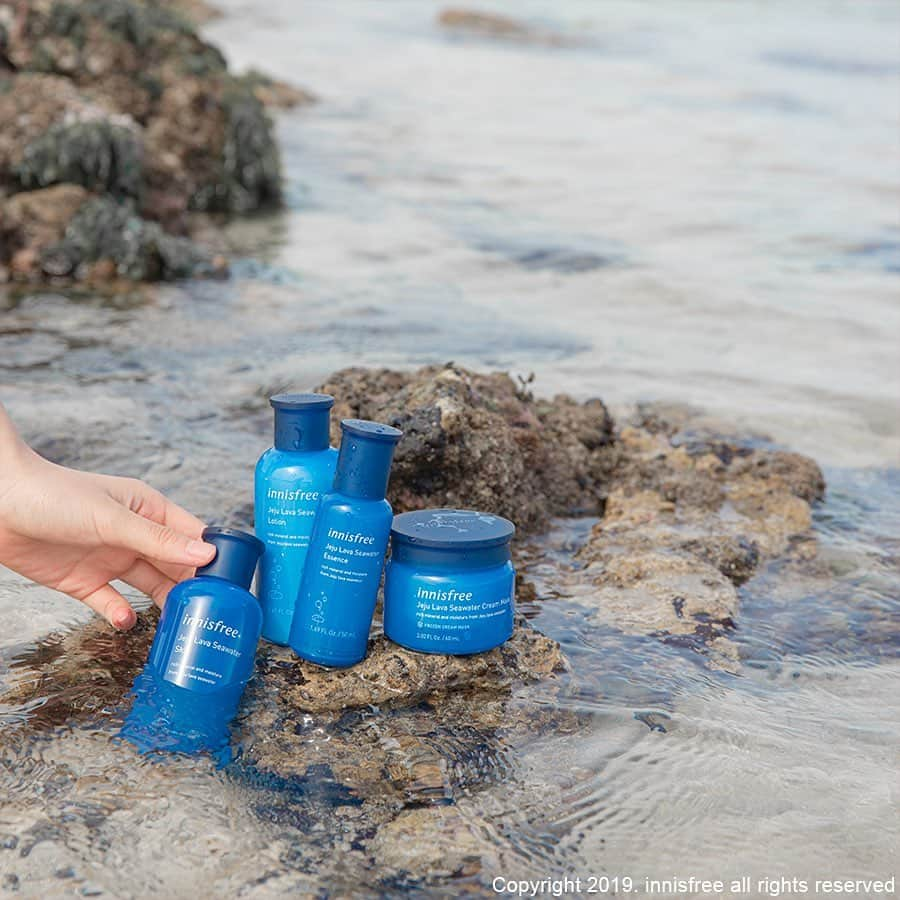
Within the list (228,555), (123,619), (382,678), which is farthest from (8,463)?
(382,678)

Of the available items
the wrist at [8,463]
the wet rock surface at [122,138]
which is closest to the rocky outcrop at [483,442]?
the wrist at [8,463]

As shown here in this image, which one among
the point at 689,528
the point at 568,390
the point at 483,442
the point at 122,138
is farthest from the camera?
the point at 122,138

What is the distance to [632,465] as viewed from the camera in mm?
4426

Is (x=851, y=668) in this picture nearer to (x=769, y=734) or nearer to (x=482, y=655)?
(x=769, y=734)

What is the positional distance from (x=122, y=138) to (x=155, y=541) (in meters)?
6.18

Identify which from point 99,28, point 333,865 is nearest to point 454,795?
point 333,865

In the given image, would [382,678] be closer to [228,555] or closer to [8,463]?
[228,555]

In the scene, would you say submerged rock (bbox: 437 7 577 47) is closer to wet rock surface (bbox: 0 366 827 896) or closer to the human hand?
wet rock surface (bbox: 0 366 827 896)

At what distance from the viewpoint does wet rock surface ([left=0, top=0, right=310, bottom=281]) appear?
7441 millimetres

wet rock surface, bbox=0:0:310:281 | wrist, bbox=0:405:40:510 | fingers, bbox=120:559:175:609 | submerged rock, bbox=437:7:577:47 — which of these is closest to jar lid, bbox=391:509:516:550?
fingers, bbox=120:559:175:609

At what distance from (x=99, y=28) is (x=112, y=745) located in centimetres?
838

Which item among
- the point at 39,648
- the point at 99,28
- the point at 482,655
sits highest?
the point at 99,28

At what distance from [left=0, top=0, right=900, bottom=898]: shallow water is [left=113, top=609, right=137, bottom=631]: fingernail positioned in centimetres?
27

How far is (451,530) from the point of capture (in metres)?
2.79
